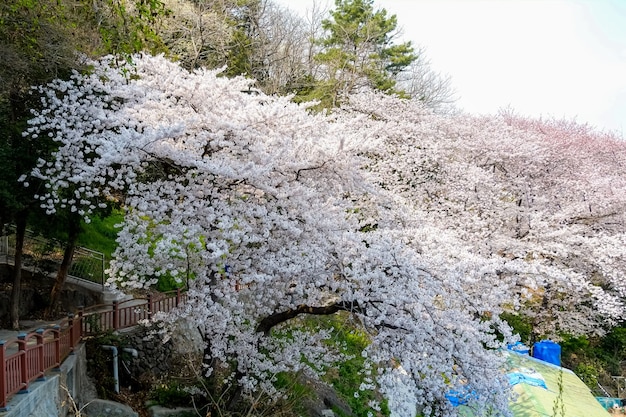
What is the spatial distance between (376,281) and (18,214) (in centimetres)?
704

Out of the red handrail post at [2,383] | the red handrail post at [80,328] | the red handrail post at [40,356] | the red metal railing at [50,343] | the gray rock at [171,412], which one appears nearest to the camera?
the red handrail post at [2,383]

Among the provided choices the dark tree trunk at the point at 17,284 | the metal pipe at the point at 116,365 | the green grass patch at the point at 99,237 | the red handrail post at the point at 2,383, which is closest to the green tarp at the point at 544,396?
the metal pipe at the point at 116,365

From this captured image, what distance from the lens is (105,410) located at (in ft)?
29.5

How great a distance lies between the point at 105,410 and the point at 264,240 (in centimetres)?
372

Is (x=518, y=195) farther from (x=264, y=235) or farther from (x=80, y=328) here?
(x=80, y=328)

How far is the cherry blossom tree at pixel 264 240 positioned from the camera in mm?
7922

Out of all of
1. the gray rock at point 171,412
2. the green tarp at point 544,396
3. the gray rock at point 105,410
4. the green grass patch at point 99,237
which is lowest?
the green tarp at point 544,396

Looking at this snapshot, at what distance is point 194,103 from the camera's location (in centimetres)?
936

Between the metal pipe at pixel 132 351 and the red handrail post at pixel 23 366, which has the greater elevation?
the red handrail post at pixel 23 366

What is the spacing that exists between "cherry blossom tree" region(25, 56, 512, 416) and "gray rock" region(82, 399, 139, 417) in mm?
1435

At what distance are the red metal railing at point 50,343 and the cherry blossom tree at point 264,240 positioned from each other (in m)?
1.35

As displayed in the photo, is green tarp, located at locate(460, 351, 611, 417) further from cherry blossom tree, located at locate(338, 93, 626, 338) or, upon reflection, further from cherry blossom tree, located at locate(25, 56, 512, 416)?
cherry blossom tree, located at locate(25, 56, 512, 416)

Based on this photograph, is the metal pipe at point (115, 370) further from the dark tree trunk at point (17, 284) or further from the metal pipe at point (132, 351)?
the dark tree trunk at point (17, 284)

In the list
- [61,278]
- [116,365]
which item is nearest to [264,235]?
[116,365]
